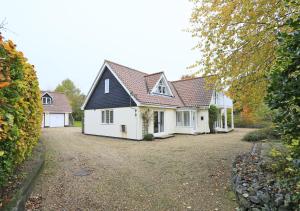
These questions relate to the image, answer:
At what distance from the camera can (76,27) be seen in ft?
48.5

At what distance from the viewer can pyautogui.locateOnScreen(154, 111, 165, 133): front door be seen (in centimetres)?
1630

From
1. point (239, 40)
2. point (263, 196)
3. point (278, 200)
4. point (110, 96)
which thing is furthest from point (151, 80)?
point (278, 200)

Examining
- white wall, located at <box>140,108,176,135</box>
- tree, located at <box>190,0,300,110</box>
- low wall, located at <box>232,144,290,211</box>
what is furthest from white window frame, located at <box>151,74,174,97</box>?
low wall, located at <box>232,144,290,211</box>

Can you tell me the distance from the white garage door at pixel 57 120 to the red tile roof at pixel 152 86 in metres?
21.2

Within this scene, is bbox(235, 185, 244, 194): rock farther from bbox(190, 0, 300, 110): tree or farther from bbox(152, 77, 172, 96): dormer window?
bbox(152, 77, 172, 96): dormer window

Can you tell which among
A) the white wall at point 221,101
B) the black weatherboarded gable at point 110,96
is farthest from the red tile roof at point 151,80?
the white wall at point 221,101

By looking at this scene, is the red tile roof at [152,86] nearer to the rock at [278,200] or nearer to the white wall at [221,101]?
the white wall at [221,101]

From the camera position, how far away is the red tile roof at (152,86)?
15.6m

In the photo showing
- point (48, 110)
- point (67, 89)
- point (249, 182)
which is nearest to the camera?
point (249, 182)

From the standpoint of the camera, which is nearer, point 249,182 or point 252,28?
point 249,182

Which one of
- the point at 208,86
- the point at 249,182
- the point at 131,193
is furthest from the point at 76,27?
the point at 249,182

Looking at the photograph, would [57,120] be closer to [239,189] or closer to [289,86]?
[239,189]

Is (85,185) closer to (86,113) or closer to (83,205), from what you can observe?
(83,205)

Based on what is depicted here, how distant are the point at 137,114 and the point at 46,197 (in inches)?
405
